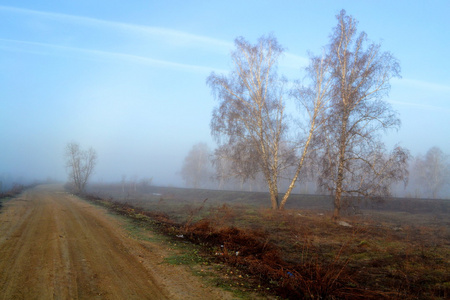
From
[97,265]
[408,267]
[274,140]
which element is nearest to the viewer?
[97,265]

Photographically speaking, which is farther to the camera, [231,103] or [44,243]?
[231,103]

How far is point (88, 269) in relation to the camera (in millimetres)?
5574

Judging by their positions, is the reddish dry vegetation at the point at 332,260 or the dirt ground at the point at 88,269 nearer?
the dirt ground at the point at 88,269

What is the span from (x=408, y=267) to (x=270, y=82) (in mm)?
14747

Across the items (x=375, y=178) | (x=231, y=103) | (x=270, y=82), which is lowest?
(x=375, y=178)

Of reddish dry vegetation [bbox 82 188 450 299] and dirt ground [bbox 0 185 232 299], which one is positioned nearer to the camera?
dirt ground [bbox 0 185 232 299]

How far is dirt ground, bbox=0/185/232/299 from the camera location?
14.7 feet

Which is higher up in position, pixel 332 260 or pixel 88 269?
pixel 88 269

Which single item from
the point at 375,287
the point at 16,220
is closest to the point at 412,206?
the point at 375,287

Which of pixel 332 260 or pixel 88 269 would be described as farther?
pixel 332 260

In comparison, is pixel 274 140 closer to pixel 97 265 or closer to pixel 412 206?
pixel 97 265

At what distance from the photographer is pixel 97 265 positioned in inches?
231

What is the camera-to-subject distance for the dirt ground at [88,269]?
14.7 feet

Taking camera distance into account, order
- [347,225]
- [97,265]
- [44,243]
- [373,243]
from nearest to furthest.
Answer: [97,265] → [44,243] → [373,243] → [347,225]
